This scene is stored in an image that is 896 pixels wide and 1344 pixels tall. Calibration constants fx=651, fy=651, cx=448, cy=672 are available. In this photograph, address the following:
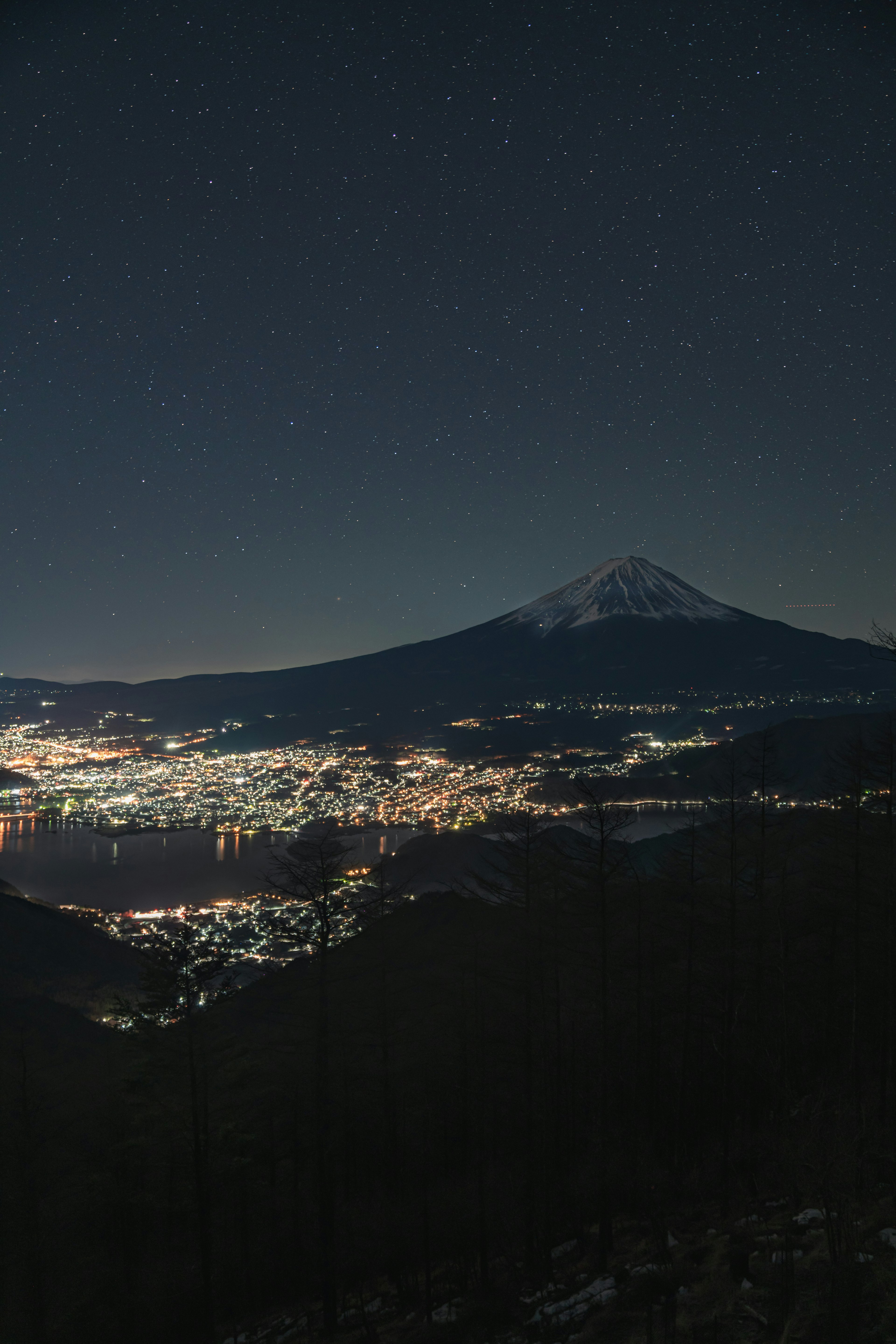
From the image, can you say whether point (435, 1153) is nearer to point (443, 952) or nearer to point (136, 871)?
point (443, 952)

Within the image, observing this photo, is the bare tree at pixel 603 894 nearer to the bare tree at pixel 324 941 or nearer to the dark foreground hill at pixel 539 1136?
the dark foreground hill at pixel 539 1136

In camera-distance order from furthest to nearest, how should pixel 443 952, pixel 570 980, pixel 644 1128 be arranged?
pixel 443 952
pixel 570 980
pixel 644 1128

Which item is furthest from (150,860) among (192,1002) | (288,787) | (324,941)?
(324,941)

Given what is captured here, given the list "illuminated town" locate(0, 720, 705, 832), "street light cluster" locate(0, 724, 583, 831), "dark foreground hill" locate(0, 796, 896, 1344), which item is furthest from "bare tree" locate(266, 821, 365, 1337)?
"street light cluster" locate(0, 724, 583, 831)

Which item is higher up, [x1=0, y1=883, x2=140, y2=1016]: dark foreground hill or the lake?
[x1=0, y1=883, x2=140, y2=1016]: dark foreground hill

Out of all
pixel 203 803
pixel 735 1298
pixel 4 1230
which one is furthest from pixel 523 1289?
pixel 203 803

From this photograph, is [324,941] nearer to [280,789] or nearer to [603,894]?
[603,894]

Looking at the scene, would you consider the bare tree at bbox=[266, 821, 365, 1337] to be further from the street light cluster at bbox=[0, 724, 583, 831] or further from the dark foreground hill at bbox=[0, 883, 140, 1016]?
the street light cluster at bbox=[0, 724, 583, 831]

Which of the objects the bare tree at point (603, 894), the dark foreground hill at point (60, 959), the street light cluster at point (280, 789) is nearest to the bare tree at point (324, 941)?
the bare tree at point (603, 894)
